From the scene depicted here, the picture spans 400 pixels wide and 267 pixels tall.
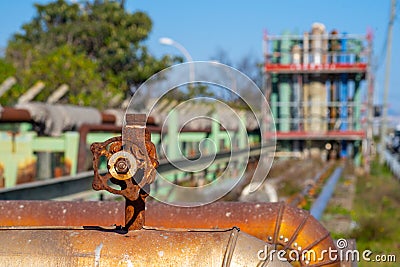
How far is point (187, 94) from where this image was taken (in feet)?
18.2

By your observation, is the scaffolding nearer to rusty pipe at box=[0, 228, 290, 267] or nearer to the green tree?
the green tree

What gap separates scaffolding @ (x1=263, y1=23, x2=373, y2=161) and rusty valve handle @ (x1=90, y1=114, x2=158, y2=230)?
2350 cm

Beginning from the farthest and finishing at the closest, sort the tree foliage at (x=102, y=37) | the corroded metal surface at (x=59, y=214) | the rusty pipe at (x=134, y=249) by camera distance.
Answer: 1. the tree foliage at (x=102, y=37)
2. the corroded metal surface at (x=59, y=214)
3. the rusty pipe at (x=134, y=249)

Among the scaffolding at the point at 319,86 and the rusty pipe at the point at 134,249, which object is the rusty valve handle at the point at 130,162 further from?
the scaffolding at the point at 319,86

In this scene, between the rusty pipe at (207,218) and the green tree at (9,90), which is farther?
the green tree at (9,90)

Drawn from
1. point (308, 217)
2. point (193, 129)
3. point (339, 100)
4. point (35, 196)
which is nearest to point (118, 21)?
Answer: point (339, 100)

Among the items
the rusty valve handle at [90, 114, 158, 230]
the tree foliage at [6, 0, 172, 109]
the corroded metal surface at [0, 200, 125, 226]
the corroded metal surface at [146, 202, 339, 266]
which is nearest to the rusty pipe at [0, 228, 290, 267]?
the rusty valve handle at [90, 114, 158, 230]

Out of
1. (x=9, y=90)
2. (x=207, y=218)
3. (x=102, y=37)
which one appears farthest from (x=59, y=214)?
(x=102, y=37)

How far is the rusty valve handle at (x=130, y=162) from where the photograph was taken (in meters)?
2.98

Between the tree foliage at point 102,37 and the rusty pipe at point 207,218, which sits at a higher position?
the tree foliage at point 102,37

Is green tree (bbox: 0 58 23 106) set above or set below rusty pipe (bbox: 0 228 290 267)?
above

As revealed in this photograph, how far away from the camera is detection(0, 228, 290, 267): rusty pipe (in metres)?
2.95

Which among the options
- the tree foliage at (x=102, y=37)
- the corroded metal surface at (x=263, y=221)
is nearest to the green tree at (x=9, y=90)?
the tree foliage at (x=102, y=37)

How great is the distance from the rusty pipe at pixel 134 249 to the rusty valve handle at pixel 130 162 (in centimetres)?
17
